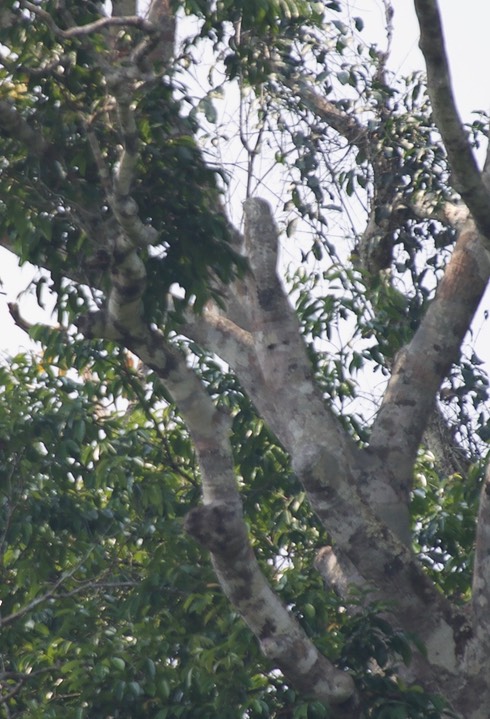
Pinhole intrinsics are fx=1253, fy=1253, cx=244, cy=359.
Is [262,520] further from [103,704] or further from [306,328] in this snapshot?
[103,704]

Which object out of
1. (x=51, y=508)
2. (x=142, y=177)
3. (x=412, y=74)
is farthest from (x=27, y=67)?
(x=412, y=74)

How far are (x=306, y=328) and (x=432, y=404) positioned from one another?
3.24 feet

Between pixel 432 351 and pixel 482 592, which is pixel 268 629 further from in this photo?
pixel 432 351

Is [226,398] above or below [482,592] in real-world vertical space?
above

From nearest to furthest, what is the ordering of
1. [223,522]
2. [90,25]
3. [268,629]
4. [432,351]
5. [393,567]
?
[90,25]
[223,522]
[268,629]
[393,567]
[432,351]

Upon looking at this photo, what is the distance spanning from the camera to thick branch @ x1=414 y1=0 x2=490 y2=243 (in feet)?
15.5

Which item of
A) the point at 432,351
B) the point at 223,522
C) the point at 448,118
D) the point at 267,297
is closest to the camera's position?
the point at 223,522

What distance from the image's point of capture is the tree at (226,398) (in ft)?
16.2

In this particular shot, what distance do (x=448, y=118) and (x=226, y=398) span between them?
8.11ft

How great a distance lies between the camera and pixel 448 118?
5.05 metres

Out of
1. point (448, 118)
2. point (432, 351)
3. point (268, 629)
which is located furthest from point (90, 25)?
point (432, 351)

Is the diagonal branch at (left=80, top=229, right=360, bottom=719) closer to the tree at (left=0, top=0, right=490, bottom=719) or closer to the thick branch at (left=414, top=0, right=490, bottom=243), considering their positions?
the tree at (left=0, top=0, right=490, bottom=719)

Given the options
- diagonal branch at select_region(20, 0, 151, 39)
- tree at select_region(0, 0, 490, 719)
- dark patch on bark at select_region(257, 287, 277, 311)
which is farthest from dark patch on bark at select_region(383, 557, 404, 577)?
diagonal branch at select_region(20, 0, 151, 39)

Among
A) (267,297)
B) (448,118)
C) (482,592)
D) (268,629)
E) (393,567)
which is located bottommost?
(268,629)
